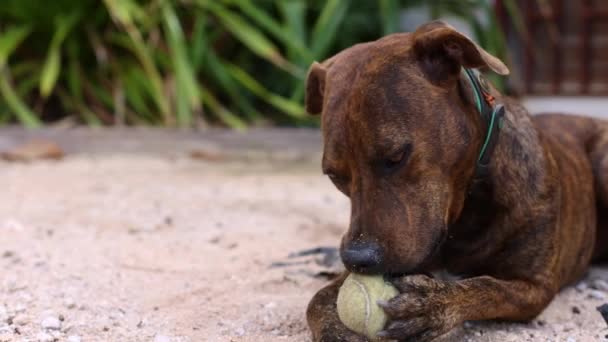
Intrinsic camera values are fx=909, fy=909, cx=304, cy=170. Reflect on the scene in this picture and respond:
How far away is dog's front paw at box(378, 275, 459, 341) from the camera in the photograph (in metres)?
2.80

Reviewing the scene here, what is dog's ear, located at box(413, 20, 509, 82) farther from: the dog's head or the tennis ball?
the tennis ball

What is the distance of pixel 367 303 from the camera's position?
2.83 metres

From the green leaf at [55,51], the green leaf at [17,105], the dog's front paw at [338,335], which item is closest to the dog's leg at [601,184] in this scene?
the dog's front paw at [338,335]

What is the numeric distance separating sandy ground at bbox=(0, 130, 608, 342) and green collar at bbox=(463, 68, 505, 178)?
0.59 metres

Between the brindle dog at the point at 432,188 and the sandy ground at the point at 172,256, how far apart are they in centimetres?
21

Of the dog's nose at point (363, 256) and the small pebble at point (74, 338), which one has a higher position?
the dog's nose at point (363, 256)

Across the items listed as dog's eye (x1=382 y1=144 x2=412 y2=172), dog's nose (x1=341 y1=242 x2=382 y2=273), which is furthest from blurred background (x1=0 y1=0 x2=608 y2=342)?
dog's eye (x1=382 y1=144 x2=412 y2=172)

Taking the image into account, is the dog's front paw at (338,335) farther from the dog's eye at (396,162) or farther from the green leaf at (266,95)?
the green leaf at (266,95)

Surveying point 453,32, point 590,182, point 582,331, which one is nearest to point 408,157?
point 453,32

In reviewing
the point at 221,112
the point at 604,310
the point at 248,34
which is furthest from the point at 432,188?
the point at 221,112

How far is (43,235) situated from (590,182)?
2695 mm

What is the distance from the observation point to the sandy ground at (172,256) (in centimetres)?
326

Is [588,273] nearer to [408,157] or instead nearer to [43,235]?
[408,157]

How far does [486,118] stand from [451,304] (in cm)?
67
